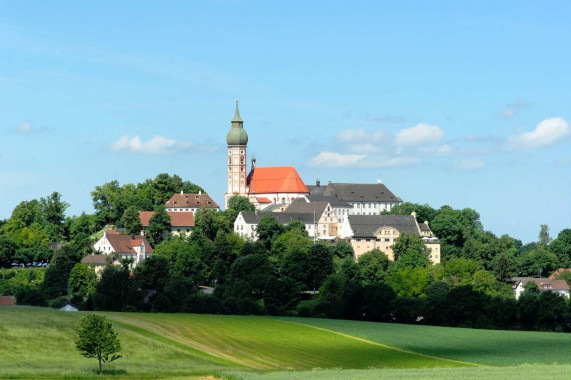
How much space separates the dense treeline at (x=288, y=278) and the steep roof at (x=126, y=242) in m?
2.53

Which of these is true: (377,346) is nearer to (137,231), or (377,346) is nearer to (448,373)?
(448,373)

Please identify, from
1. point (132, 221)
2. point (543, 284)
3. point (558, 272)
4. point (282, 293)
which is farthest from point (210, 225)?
point (558, 272)

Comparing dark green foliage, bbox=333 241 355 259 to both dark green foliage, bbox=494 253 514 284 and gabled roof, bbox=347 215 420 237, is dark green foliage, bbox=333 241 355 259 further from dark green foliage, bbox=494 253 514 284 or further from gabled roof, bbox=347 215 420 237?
dark green foliage, bbox=494 253 514 284

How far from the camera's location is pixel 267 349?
277ft

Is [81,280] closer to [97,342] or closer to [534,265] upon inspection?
[534,265]

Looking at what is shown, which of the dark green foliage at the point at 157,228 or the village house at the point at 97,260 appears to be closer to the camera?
the village house at the point at 97,260

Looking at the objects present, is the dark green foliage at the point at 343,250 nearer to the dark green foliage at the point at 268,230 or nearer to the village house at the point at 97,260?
the dark green foliage at the point at 268,230

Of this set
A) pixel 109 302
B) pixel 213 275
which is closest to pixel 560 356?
pixel 109 302

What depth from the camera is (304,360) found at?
78812mm

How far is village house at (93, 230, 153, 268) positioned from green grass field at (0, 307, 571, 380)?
7907 cm

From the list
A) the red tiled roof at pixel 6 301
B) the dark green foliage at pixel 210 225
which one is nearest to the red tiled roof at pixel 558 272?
the dark green foliage at pixel 210 225

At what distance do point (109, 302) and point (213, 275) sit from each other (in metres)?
41.9

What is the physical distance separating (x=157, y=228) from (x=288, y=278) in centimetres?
5862

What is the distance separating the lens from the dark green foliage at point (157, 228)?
195m
